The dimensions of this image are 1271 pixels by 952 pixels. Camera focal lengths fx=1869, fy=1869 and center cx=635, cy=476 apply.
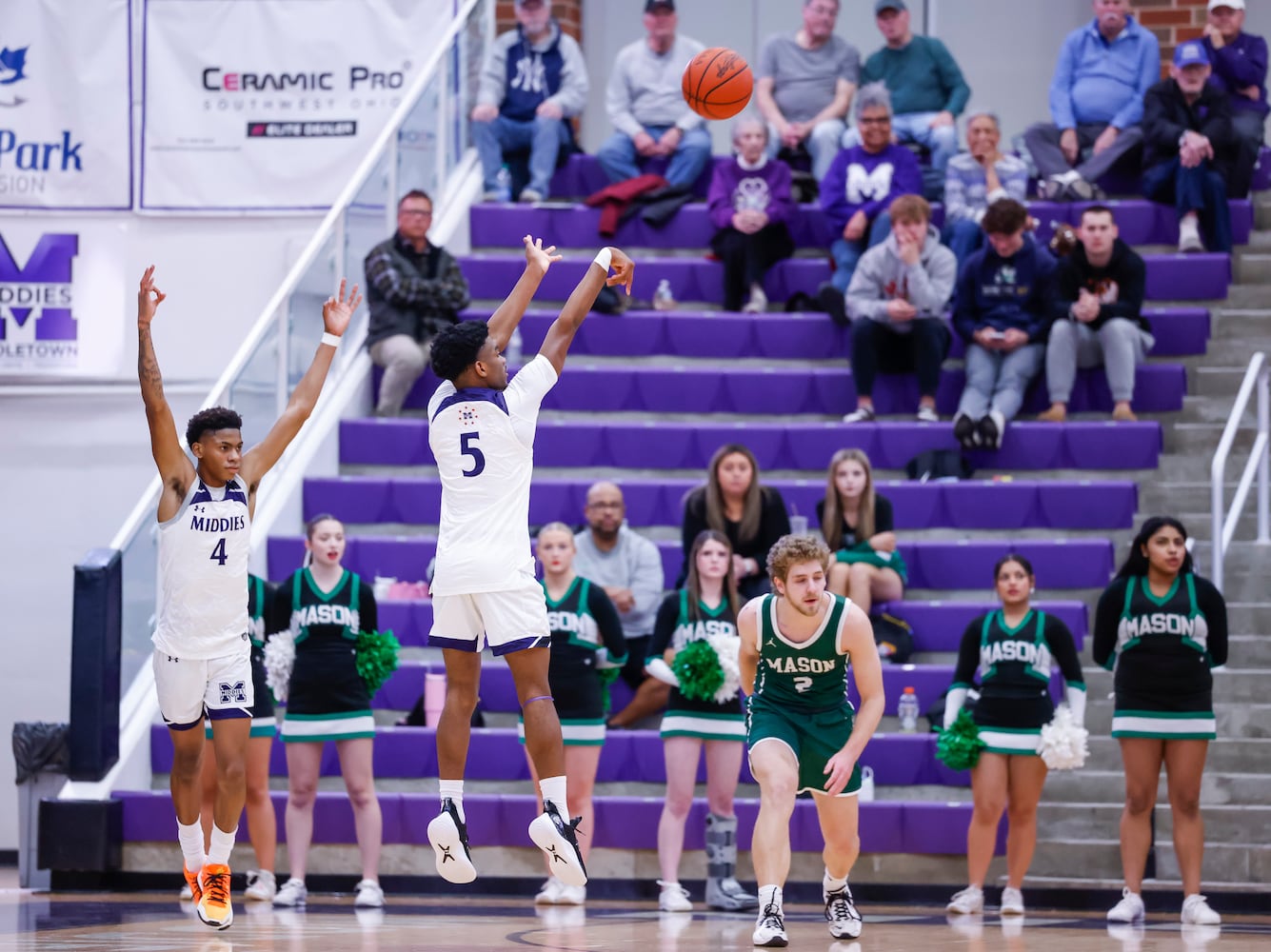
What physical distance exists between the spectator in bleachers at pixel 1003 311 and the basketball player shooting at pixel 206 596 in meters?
5.74

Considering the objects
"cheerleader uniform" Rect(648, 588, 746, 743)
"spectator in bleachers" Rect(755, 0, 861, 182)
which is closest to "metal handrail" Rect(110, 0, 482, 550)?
"spectator in bleachers" Rect(755, 0, 861, 182)

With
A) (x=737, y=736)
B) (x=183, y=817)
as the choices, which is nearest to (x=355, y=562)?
(x=737, y=736)

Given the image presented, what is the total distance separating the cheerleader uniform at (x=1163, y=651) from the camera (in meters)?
8.98

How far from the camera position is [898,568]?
421 inches

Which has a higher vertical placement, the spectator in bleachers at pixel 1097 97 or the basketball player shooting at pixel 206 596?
the spectator in bleachers at pixel 1097 97

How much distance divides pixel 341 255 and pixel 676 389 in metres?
2.40

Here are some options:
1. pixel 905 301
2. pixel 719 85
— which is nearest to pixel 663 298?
pixel 905 301

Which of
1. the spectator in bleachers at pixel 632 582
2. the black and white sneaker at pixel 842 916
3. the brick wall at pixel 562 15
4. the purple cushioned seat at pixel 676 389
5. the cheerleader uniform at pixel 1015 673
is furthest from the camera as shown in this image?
the brick wall at pixel 562 15

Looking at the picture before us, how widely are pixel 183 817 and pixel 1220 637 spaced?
16.3ft

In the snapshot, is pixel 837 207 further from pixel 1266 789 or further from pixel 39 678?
pixel 39 678

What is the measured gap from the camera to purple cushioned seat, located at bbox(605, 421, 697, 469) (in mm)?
12117

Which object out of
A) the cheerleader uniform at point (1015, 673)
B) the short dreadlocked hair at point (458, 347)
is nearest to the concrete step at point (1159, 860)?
the cheerleader uniform at point (1015, 673)

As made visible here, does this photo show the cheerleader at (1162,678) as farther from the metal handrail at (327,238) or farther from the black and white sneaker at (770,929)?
the metal handrail at (327,238)

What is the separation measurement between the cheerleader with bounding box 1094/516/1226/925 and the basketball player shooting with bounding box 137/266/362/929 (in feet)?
13.8
